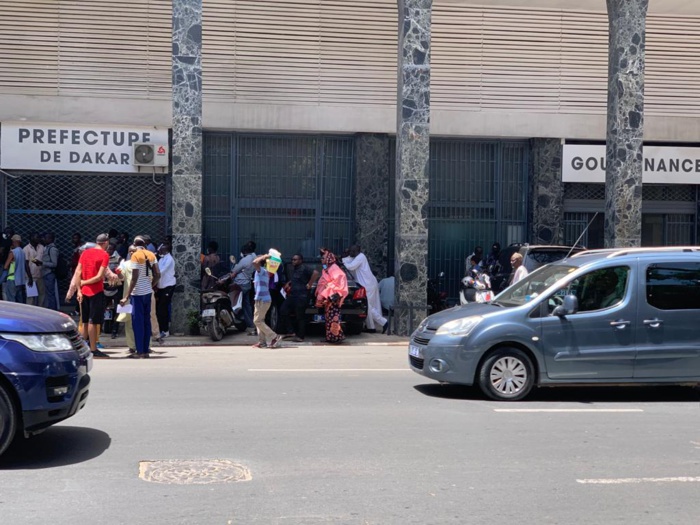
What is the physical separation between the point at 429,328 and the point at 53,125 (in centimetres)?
1234

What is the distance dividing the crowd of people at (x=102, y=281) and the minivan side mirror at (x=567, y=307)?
21.8ft

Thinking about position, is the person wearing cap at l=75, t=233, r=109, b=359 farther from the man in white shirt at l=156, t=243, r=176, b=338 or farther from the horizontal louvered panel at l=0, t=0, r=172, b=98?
the horizontal louvered panel at l=0, t=0, r=172, b=98

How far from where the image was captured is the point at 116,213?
1989 centimetres

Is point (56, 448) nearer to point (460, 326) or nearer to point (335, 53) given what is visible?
point (460, 326)

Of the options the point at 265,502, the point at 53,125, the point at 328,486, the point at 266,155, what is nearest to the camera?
the point at 265,502

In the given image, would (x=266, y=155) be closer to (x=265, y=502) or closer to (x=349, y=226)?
(x=349, y=226)

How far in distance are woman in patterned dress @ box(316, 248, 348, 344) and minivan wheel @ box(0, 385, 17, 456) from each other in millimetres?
9336

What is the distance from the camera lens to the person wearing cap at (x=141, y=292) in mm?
13352

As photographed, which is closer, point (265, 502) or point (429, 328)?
point (265, 502)

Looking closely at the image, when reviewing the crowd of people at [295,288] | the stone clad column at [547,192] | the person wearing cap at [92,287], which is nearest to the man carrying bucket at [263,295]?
the crowd of people at [295,288]

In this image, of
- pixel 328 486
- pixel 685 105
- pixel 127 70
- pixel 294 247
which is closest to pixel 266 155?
pixel 294 247

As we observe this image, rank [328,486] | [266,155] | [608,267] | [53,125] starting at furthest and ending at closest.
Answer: [266,155] → [53,125] → [608,267] → [328,486]

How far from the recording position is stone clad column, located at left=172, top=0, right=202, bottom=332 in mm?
16688

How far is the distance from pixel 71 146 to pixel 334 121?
19.8ft
